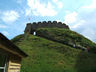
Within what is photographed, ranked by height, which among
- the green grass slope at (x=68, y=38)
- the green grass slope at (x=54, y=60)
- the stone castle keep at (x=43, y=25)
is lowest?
the green grass slope at (x=54, y=60)

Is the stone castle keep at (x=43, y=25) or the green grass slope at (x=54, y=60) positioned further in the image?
the stone castle keep at (x=43, y=25)

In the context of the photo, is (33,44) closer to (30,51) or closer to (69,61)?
(30,51)

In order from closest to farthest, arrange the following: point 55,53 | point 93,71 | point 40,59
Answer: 1. point 93,71
2. point 40,59
3. point 55,53

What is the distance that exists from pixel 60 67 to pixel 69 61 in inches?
120

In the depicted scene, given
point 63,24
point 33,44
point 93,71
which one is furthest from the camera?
point 63,24

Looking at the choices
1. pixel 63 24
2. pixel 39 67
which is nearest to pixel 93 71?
pixel 39 67

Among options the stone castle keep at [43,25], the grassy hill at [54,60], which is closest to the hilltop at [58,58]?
the grassy hill at [54,60]

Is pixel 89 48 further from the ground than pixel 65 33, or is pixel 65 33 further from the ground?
pixel 65 33

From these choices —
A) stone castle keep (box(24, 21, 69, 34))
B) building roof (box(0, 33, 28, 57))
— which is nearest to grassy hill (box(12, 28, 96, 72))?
building roof (box(0, 33, 28, 57))

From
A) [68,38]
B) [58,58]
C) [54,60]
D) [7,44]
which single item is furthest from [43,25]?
[7,44]

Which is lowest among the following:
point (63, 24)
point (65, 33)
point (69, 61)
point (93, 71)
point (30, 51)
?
point (93, 71)

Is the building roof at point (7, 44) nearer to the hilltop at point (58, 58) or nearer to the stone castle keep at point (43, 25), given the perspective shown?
the hilltop at point (58, 58)

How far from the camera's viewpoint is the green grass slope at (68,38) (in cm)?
3241

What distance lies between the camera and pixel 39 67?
1812cm
